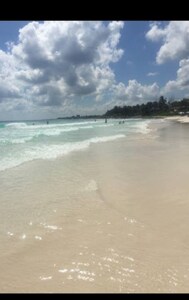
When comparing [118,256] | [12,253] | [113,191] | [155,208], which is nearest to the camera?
[118,256]

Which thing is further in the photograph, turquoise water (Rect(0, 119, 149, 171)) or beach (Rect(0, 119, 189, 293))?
turquoise water (Rect(0, 119, 149, 171))

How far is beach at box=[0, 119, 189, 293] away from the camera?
372 centimetres

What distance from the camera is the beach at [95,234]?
12.2 feet

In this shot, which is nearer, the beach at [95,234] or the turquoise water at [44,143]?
the beach at [95,234]

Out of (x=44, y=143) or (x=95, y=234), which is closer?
(x=95, y=234)

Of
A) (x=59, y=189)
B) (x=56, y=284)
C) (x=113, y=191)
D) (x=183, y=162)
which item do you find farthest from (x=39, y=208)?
(x=183, y=162)

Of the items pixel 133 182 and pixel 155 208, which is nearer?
pixel 155 208

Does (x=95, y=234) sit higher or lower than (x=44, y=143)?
lower

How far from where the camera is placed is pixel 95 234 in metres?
5.13

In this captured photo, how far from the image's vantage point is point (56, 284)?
3686mm
